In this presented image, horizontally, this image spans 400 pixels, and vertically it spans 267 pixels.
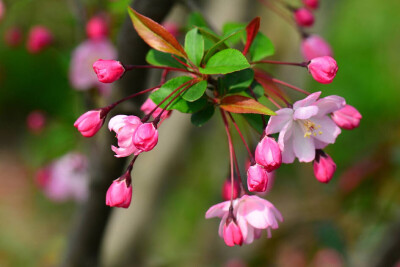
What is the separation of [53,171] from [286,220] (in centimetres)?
106

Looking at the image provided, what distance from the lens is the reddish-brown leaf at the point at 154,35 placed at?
29.7 inches

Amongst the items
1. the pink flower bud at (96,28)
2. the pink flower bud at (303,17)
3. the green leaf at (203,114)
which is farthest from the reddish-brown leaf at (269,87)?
the pink flower bud at (96,28)

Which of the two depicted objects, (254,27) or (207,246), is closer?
(254,27)

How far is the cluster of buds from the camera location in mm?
718

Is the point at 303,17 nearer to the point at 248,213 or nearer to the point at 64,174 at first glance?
the point at 248,213

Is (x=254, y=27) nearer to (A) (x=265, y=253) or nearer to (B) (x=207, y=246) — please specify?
(A) (x=265, y=253)

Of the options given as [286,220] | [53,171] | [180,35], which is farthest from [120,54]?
[286,220]

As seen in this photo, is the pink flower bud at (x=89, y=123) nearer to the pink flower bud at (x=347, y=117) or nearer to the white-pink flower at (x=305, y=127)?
the white-pink flower at (x=305, y=127)

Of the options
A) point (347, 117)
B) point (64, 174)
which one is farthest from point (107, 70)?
point (64, 174)

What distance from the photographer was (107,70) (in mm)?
730

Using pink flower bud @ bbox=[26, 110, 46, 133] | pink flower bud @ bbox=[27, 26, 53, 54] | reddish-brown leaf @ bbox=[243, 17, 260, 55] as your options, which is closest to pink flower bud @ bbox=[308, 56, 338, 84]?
reddish-brown leaf @ bbox=[243, 17, 260, 55]

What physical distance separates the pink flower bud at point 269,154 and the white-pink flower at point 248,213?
117mm

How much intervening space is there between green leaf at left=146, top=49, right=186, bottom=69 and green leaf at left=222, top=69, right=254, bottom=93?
0.09 meters

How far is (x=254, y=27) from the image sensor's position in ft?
2.56
